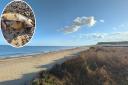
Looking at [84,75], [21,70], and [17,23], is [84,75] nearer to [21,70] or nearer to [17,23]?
[17,23]

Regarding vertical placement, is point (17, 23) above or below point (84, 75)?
above

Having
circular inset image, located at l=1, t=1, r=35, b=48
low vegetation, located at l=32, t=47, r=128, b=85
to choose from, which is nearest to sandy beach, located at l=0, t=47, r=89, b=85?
low vegetation, located at l=32, t=47, r=128, b=85

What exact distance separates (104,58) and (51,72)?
5.20m

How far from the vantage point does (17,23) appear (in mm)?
8703

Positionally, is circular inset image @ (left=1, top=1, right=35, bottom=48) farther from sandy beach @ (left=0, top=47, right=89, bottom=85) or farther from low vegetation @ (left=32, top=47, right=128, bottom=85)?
sandy beach @ (left=0, top=47, right=89, bottom=85)

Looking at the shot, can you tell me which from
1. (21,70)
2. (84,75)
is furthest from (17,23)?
(21,70)

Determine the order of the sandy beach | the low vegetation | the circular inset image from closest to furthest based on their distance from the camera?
the circular inset image, the low vegetation, the sandy beach

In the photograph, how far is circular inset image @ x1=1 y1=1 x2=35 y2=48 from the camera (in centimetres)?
863

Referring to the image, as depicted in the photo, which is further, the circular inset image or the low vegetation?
the low vegetation

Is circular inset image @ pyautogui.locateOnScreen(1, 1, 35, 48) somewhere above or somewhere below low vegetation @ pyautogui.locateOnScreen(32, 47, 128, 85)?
above

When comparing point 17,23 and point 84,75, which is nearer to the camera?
point 17,23

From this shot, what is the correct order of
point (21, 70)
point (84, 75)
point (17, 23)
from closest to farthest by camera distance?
1. point (17, 23)
2. point (84, 75)
3. point (21, 70)

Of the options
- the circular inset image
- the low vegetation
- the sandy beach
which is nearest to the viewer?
the circular inset image

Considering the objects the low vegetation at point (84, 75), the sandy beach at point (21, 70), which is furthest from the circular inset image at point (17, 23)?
the sandy beach at point (21, 70)
